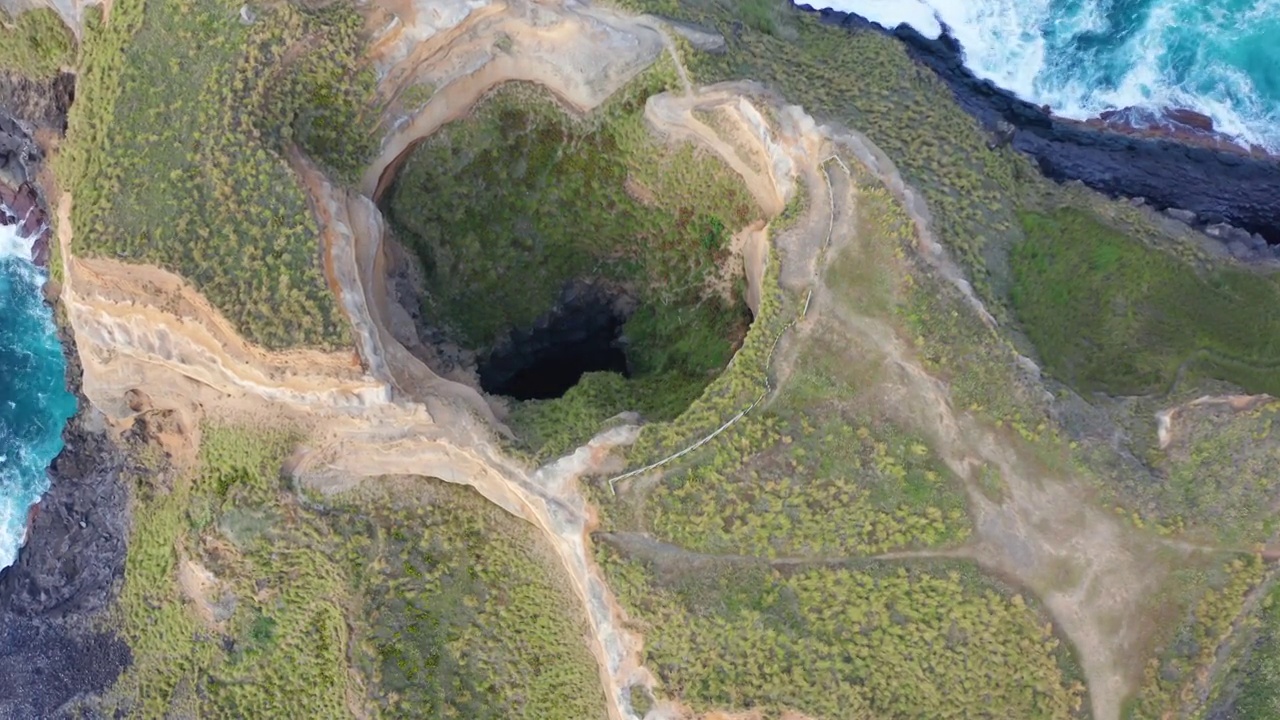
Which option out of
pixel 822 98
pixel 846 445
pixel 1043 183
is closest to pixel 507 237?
pixel 822 98

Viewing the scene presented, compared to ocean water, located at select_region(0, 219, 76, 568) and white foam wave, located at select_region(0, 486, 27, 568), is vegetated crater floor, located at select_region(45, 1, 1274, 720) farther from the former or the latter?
white foam wave, located at select_region(0, 486, 27, 568)

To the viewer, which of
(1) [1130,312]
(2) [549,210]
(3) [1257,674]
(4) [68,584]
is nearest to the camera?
(3) [1257,674]

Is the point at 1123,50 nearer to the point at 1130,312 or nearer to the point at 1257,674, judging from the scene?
the point at 1130,312

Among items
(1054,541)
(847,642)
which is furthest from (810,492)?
(1054,541)

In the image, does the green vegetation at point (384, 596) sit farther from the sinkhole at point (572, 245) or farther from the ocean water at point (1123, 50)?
the ocean water at point (1123, 50)


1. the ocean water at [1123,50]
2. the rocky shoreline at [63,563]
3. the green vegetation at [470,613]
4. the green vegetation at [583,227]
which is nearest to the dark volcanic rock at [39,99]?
the rocky shoreline at [63,563]

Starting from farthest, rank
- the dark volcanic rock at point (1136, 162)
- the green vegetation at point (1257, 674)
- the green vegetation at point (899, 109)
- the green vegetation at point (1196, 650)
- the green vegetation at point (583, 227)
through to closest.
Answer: the dark volcanic rock at point (1136, 162)
the green vegetation at point (583, 227)
the green vegetation at point (899, 109)
the green vegetation at point (1257, 674)
the green vegetation at point (1196, 650)

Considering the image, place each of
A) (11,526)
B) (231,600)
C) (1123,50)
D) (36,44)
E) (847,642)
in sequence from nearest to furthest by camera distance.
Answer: (847,642) < (231,600) < (36,44) < (11,526) < (1123,50)
